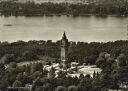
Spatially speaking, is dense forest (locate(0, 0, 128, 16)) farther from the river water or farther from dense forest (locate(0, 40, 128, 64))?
dense forest (locate(0, 40, 128, 64))

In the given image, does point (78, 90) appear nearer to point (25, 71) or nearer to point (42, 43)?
point (25, 71)

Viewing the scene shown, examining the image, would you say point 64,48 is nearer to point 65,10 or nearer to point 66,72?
point 66,72

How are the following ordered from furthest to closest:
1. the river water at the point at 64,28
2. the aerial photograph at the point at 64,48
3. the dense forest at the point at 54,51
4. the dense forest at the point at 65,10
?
the dense forest at the point at 65,10 < the river water at the point at 64,28 < the dense forest at the point at 54,51 < the aerial photograph at the point at 64,48

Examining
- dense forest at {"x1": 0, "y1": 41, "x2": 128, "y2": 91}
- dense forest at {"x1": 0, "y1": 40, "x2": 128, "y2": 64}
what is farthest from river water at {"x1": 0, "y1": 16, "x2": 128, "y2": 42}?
dense forest at {"x1": 0, "y1": 41, "x2": 128, "y2": 91}

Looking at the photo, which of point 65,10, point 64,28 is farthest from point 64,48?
point 65,10

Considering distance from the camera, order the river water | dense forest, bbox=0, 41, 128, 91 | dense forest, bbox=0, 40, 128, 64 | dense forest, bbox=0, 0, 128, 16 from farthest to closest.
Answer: dense forest, bbox=0, 0, 128, 16 → the river water → dense forest, bbox=0, 40, 128, 64 → dense forest, bbox=0, 41, 128, 91

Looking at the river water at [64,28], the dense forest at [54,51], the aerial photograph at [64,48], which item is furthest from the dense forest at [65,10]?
the dense forest at [54,51]

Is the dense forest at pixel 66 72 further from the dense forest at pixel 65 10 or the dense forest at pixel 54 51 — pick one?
the dense forest at pixel 65 10
